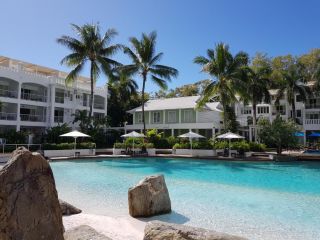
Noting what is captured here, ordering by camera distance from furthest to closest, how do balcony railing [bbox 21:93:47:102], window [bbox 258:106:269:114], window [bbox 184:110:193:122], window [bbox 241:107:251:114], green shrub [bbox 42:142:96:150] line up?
window [bbox 241:107:251:114], window [bbox 258:106:269:114], window [bbox 184:110:193:122], balcony railing [bbox 21:93:47:102], green shrub [bbox 42:142:96:150]

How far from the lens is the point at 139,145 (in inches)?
1206

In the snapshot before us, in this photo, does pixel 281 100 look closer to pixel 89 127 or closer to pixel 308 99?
pixel 308 99

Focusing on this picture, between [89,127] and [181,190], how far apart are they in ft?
76.1

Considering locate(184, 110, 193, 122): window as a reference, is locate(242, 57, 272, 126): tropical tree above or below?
above

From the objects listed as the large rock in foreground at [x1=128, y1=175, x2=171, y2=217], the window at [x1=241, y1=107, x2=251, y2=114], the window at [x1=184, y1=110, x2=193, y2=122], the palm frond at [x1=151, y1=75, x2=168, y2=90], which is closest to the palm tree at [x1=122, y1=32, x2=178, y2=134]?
the palm frond at [x1=151, y1=75, x2=168, y2=90]

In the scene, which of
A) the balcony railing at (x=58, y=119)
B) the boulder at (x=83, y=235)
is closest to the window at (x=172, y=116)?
the balcony railing at (x=58, y=119)

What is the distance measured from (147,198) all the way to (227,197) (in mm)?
4510

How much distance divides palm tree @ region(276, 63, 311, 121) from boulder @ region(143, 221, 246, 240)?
42675 millimetres

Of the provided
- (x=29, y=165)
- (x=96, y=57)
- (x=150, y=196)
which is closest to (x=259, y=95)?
(x=96, y=57)

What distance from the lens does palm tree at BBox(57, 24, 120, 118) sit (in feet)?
107

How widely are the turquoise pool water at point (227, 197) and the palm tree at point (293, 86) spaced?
25.4 meters

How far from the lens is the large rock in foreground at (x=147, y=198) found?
344 inches

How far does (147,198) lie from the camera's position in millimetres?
8773

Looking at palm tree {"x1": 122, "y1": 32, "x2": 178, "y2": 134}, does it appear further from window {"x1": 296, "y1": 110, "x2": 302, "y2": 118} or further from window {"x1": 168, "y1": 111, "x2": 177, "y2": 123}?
window {"x1": 296, "y1": 110, "x2": 302, "y2": 118}
